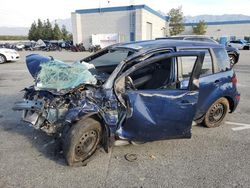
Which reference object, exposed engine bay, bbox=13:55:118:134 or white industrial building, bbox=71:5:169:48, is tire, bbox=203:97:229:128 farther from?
white industrial building, bbox=71:5:169:48

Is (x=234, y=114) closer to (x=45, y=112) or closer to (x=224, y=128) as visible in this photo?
(x=224, y=128)

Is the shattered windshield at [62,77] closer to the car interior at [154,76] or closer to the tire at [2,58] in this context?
the car interior at [154,76]

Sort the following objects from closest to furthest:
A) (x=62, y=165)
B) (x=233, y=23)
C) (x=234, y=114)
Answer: (x=62, y=165)
(x=234, y=114)
(x=233, y=23)

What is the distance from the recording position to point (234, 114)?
570 centimetres

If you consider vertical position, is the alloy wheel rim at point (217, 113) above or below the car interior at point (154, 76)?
below

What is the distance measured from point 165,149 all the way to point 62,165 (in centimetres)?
159

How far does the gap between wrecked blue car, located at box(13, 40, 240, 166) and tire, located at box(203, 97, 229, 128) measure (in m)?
1.08

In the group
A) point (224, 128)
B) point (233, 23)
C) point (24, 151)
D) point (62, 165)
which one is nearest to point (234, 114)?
point (224, 128)

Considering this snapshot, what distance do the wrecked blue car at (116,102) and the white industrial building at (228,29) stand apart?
55.3 metres

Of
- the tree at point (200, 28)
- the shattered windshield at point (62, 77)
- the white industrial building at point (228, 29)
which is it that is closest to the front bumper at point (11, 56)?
the shattered windshield at point (62, 77)

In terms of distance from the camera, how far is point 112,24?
1437 inches

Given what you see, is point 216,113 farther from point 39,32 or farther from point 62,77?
point 39,32

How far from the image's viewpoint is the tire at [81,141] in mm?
3297

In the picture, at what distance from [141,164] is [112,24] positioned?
114 feet
